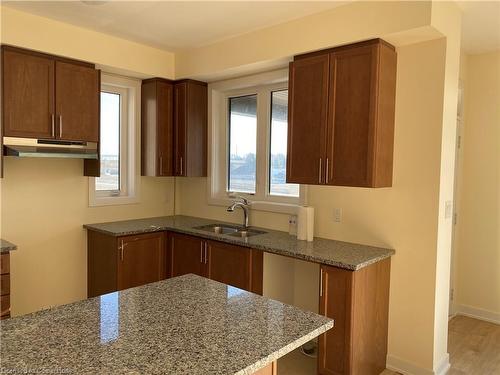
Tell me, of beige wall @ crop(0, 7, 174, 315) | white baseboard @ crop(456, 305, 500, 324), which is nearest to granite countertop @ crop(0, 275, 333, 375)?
beige wall @ crop(0, 7, 174, 315)

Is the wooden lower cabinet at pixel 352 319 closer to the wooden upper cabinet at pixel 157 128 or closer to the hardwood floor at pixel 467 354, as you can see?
the hardwood floor at pixel 467 354

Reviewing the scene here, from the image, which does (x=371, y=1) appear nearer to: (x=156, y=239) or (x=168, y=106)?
(x=168, y=106)

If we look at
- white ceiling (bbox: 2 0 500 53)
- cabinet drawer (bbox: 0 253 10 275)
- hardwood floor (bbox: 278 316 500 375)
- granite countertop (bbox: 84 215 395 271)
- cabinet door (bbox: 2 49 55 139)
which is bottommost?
hardwood floor (bbox: 278 316 500 375)

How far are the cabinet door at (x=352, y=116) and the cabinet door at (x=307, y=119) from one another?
0.06m

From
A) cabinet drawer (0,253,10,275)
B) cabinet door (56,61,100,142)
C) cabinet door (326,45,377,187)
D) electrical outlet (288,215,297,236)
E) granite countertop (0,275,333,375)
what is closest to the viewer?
granite countertop (0,275,333,375)

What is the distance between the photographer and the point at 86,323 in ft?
4.74

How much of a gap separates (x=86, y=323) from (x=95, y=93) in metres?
2.39

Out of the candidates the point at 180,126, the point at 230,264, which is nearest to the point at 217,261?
the point at 230,264

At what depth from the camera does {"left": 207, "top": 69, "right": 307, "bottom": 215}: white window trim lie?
351cm

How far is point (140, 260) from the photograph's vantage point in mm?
3484

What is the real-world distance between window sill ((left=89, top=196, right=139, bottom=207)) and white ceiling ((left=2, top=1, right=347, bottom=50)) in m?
1.51

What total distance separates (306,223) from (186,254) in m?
1.13

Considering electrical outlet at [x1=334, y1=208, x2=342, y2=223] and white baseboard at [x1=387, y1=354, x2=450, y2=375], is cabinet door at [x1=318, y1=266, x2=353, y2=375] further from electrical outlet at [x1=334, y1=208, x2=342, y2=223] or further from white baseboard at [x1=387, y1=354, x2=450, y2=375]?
electrical outlet at [x1=334, y1=208, x2=342, y2=223]

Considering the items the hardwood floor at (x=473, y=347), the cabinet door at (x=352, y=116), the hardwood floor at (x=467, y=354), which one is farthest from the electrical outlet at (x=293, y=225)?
the hardwood floor at (x=473, y=347)
